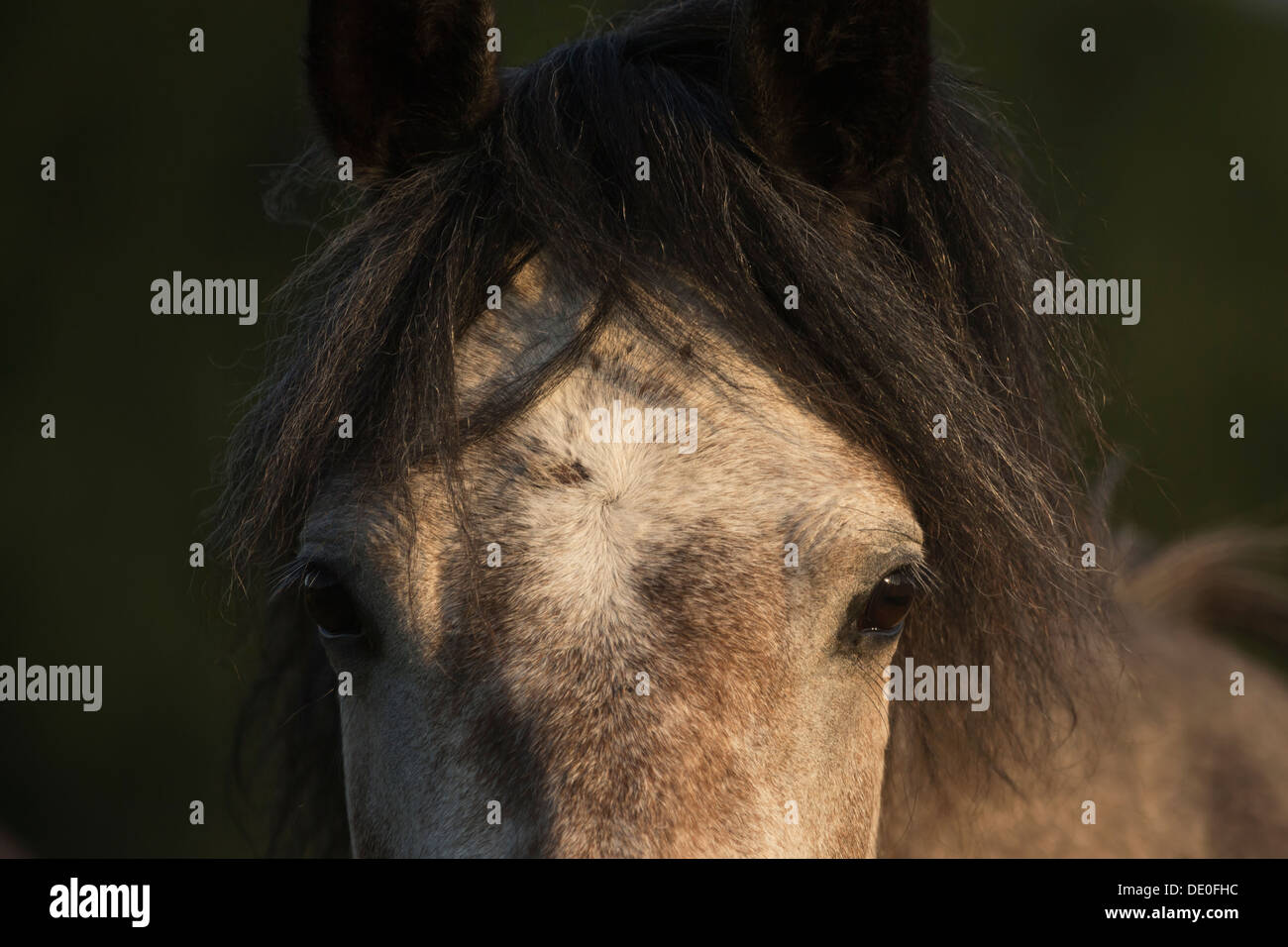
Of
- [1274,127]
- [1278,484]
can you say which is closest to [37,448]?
[1278,484]

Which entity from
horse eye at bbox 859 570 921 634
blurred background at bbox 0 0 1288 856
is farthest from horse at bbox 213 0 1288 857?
blurred background at bbox 0 0 1288 856

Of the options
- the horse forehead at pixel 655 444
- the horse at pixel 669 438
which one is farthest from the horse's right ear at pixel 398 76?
the horse forehead at pixel 655 444

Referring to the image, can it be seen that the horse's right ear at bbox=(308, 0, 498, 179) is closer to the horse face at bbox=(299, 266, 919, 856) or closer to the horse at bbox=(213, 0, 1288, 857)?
the horse at bbox=(213, 0, 1288, 857)

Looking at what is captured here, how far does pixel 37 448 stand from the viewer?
6.53m

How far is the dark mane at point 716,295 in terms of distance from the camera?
1355mm

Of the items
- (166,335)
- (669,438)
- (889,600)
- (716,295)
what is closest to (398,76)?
(716,295)

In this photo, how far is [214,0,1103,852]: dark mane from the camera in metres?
1.36

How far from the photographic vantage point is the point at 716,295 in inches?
54.0

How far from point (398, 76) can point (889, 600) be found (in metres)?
1.01

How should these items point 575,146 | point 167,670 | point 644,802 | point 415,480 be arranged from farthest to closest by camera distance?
point 167,670 < point 575,146 < point 415,480 < point 644,802

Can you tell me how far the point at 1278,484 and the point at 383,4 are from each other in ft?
21.9

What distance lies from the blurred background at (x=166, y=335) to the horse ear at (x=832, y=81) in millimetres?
4549

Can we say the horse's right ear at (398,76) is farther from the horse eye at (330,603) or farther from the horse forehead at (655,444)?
the horse eye at (330,603)
